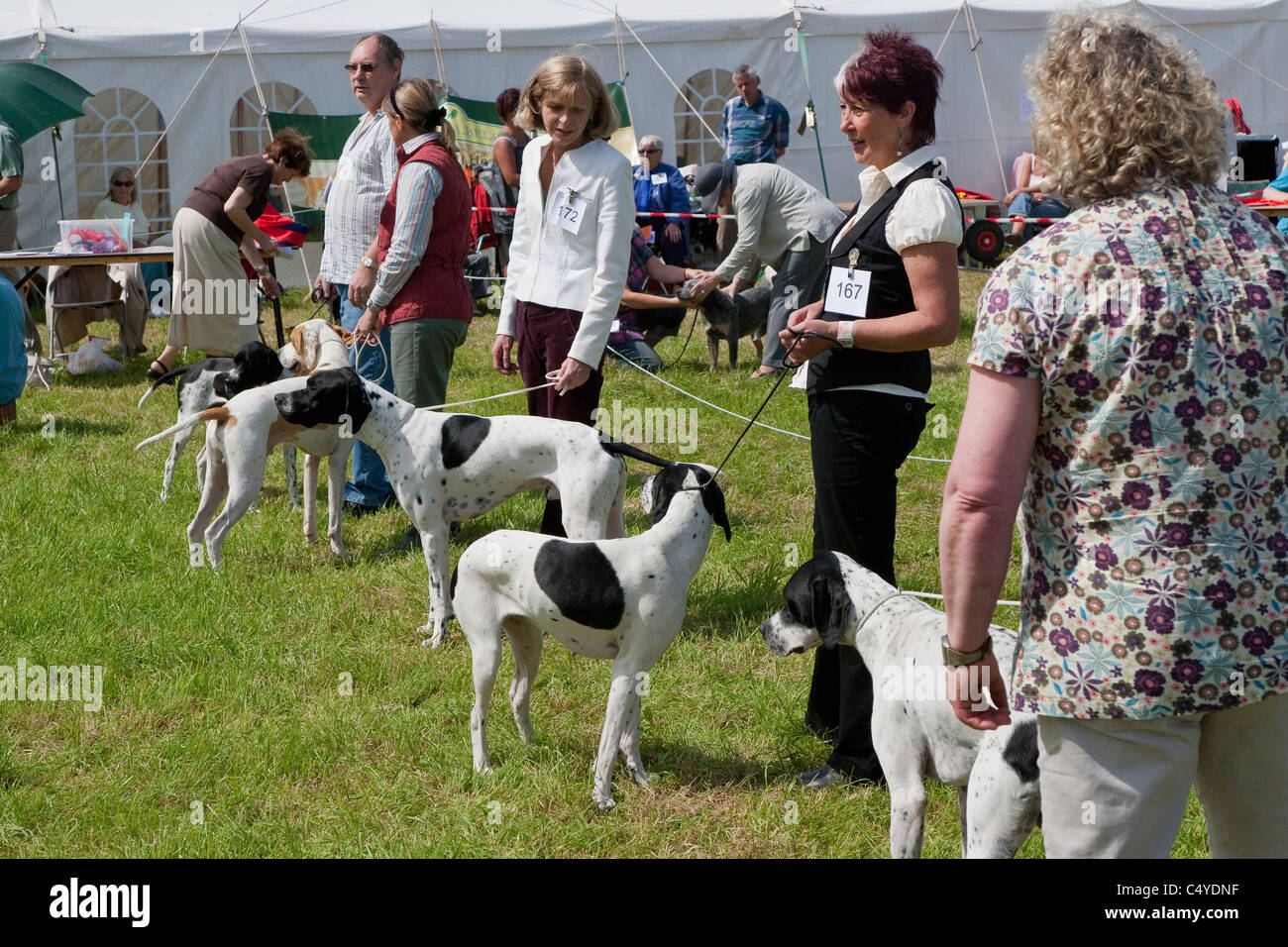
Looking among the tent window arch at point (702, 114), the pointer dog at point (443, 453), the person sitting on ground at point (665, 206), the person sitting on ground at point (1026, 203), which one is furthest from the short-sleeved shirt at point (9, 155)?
the person sitting on ground at point (1026, 203)

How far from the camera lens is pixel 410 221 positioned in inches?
210

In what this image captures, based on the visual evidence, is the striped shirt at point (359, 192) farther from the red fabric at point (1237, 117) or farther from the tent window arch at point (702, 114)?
the red fabric at point (1237, 117)

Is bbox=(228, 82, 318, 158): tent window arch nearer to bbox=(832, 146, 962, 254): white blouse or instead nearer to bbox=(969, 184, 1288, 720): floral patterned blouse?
bbox=(832, 146, 962, 254): white blouse

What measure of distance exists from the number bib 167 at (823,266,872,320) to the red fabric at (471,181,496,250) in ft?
33.4

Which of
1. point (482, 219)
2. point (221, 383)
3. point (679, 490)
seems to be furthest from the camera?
point (482, 219)

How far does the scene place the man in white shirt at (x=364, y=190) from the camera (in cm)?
599

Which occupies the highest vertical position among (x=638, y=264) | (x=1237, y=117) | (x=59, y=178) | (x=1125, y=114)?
(x=1237, y=117)

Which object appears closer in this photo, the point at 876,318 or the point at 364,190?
the point at 876,318

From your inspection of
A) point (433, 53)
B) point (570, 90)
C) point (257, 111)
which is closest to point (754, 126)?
point (433, 53)

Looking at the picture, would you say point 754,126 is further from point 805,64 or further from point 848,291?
point 848,291

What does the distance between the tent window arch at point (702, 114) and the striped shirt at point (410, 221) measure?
34.7 feet

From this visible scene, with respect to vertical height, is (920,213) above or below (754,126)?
below

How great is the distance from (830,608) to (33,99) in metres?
11.9
